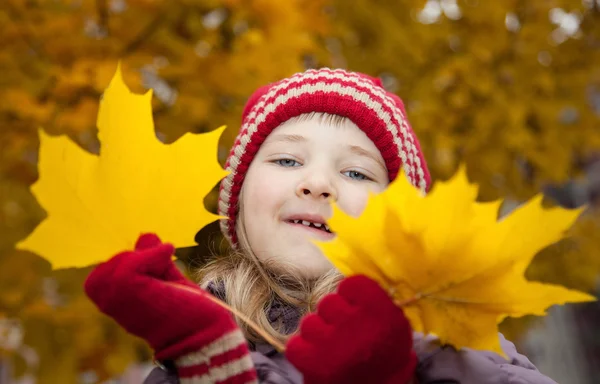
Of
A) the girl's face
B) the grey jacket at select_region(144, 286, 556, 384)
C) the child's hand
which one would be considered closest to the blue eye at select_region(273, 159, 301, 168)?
the girl's face

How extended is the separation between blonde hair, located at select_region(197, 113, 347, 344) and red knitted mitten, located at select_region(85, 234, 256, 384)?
0.92 feet

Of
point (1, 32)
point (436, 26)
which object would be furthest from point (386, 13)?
point (1, 32)

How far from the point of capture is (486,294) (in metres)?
1.09

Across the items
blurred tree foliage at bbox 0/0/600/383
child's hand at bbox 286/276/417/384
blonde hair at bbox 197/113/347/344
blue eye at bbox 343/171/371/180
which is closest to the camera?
child's hand at bbox 286/276/417/384

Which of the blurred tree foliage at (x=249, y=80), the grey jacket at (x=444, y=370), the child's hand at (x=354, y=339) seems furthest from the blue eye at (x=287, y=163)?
the blurred tree foliage at (x=249, y=80)

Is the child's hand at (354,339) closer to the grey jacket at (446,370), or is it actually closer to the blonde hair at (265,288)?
the grey jacket at (446,370)

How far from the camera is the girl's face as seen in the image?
150cm

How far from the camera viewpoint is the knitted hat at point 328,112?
1704mm

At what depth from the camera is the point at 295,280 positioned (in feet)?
5.01

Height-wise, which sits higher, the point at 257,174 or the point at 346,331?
the point at 257,174

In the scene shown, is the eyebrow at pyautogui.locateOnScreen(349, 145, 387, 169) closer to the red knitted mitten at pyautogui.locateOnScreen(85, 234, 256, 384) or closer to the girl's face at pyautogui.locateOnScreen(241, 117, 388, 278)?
the girl's face at pyautogui.locateOnScreen(241, 117, 388, 278)

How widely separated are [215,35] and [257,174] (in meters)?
1.22

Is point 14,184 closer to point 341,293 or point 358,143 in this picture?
point 358,143

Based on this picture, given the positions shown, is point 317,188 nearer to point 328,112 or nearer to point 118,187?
point 328,112
